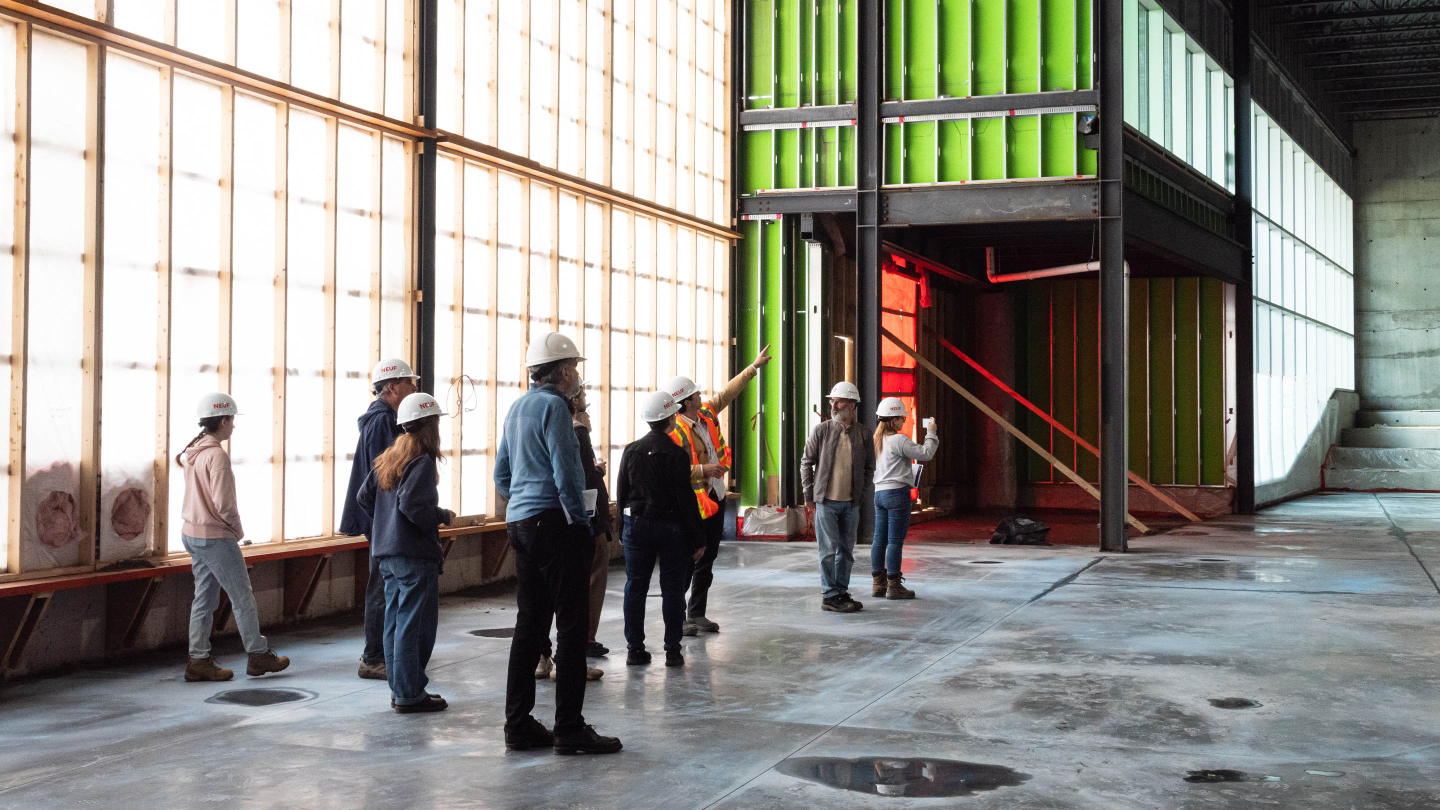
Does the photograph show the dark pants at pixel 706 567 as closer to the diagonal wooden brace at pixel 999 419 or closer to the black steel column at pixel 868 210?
the black steel column at pixel 868 210

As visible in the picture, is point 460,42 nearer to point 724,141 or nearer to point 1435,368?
point 724,141

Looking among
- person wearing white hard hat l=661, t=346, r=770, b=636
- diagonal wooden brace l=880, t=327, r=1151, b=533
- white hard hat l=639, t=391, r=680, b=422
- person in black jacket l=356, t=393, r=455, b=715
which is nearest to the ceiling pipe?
diagonal wooden brace l=880, t=327, r=1151, b=533

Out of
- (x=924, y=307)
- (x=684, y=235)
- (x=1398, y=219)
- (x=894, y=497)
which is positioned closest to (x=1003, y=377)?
(x=924, y=307)

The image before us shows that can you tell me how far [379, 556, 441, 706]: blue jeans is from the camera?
760 centimetres

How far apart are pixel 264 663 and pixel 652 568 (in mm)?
2714

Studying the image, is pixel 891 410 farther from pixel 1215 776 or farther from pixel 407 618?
pixel 1215 776

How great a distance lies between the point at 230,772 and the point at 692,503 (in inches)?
146

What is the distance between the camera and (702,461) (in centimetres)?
996

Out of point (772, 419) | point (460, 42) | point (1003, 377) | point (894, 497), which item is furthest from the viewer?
point (1003, 377)

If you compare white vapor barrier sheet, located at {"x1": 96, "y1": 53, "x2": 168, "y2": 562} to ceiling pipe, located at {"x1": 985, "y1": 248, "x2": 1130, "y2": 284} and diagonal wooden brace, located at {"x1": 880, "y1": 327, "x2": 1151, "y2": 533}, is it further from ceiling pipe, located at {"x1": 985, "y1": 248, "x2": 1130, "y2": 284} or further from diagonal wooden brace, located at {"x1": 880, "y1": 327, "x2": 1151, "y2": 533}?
ceiling pipe, located at {"x1": 985, "y1": 248, "x2": 1130, "y2": 284}

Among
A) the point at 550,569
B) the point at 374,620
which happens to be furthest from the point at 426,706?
the point at 550,569

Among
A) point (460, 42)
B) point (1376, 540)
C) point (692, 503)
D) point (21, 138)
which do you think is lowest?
point (1376, 540)

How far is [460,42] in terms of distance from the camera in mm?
13391

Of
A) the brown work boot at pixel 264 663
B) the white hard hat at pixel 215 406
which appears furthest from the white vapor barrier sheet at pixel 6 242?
the brown work boot at pixel 264 663
